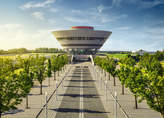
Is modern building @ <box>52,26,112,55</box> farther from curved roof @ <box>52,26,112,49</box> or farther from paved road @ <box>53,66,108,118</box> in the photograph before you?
paved road @ <box>53,66,108,118</box>

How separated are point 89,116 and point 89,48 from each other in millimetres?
112872

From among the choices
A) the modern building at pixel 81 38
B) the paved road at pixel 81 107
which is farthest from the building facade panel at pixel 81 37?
the paved road at pixel 81 107

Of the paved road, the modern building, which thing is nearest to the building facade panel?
the modern building

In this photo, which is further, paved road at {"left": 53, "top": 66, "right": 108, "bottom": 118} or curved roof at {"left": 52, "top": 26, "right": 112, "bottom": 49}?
curved roof at {"left": 52, "top": 26, "right": 112, "bottom": 49}

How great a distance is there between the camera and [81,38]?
121 meters

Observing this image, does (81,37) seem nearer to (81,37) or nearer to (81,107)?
(81,37)

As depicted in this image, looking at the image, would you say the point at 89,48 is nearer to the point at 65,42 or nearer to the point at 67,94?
the point at 65,42

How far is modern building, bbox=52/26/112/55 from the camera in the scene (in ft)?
390

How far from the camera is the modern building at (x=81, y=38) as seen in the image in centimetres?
11894

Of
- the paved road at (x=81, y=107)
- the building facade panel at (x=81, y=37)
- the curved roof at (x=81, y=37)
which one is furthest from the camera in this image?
the building facade panel at (x=81, y=37)

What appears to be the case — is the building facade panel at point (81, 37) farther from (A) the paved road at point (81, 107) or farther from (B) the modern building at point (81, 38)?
(A) the paved road at point (81, 107)

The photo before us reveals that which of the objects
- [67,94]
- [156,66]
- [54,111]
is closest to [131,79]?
[54,111]

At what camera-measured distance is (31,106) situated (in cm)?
2125

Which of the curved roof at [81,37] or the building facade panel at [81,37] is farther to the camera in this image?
the building facade panel at [81,37]
